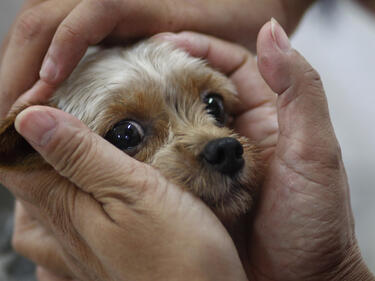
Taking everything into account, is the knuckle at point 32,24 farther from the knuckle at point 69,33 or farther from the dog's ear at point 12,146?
the dog's ear at point 12,146

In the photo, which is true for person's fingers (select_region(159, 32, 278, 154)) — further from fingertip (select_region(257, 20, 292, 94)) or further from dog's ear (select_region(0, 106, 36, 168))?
dog's ear (select_region(0, 106, 36, 168))

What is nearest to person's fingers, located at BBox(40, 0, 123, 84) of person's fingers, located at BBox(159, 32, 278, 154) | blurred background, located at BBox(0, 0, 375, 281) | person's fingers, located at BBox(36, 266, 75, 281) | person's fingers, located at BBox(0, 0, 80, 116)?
person's fingers, located at BBox(0, 0, 80, 116)

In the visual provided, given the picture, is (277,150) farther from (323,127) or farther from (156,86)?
(156,86)

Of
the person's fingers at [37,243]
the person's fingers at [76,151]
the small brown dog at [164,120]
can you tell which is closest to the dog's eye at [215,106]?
the small brown dog at [164,120]

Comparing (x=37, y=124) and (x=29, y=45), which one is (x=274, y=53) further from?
(x=29, y=45)

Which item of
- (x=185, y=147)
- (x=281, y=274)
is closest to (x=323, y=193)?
(x=281, y=274)

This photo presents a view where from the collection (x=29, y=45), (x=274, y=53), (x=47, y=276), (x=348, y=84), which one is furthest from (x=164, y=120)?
(x=348, y=84)
